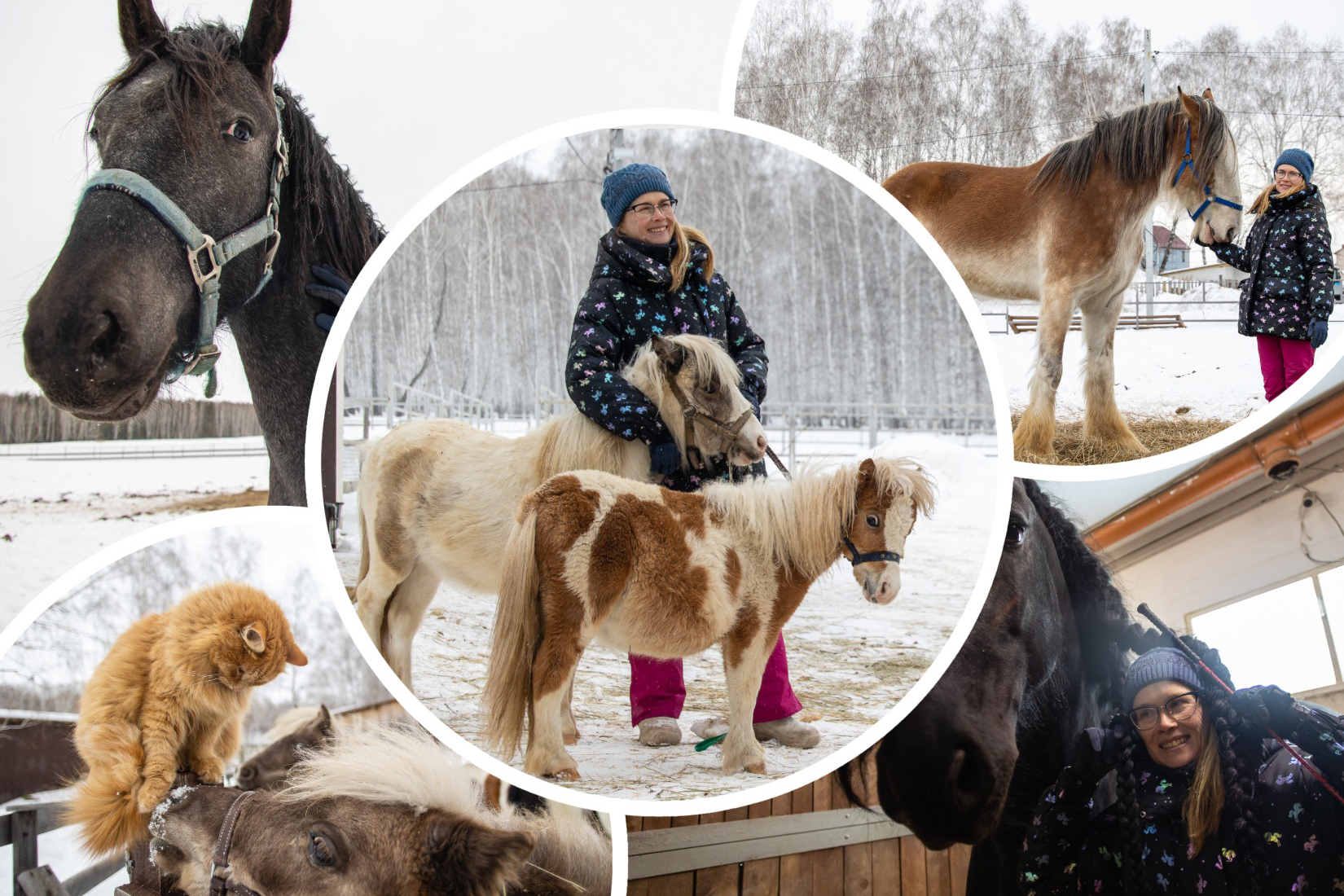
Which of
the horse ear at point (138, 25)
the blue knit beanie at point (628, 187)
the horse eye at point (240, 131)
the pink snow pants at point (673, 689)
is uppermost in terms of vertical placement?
the horse ear at point (138, 25)

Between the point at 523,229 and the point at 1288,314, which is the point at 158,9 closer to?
the point at 523,229

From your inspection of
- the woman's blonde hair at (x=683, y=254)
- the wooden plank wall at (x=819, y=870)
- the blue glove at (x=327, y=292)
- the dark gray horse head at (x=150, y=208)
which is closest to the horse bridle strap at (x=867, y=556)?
the woman's blonde hair at (x=683, y=254)

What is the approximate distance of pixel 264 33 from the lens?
1.21 meters

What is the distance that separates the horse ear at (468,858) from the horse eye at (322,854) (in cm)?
11

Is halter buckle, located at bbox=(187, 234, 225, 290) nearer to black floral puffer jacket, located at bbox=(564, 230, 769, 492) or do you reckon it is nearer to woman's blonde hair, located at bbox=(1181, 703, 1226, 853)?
black floral puffer jacket, located at bbox=(564, 230, 769, 492)

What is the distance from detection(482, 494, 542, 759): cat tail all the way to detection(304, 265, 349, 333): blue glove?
490mm

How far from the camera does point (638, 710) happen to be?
3.93ft

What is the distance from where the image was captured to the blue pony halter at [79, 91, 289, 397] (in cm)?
114

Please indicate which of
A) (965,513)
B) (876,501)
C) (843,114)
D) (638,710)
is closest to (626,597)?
(638,710)


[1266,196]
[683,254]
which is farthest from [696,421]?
[1266,196]

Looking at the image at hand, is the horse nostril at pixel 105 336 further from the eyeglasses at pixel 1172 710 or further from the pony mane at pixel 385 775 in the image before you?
the eyeglasses at pixel 1172 710

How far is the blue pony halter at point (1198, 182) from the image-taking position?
1.47 meters

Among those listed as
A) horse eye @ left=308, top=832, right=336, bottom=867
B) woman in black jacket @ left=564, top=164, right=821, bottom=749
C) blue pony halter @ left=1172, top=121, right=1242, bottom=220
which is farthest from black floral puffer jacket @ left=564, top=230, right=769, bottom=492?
blue pony halter @ left=1172, top=121, right=1242, bottom=220

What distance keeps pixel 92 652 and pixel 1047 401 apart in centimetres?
146
